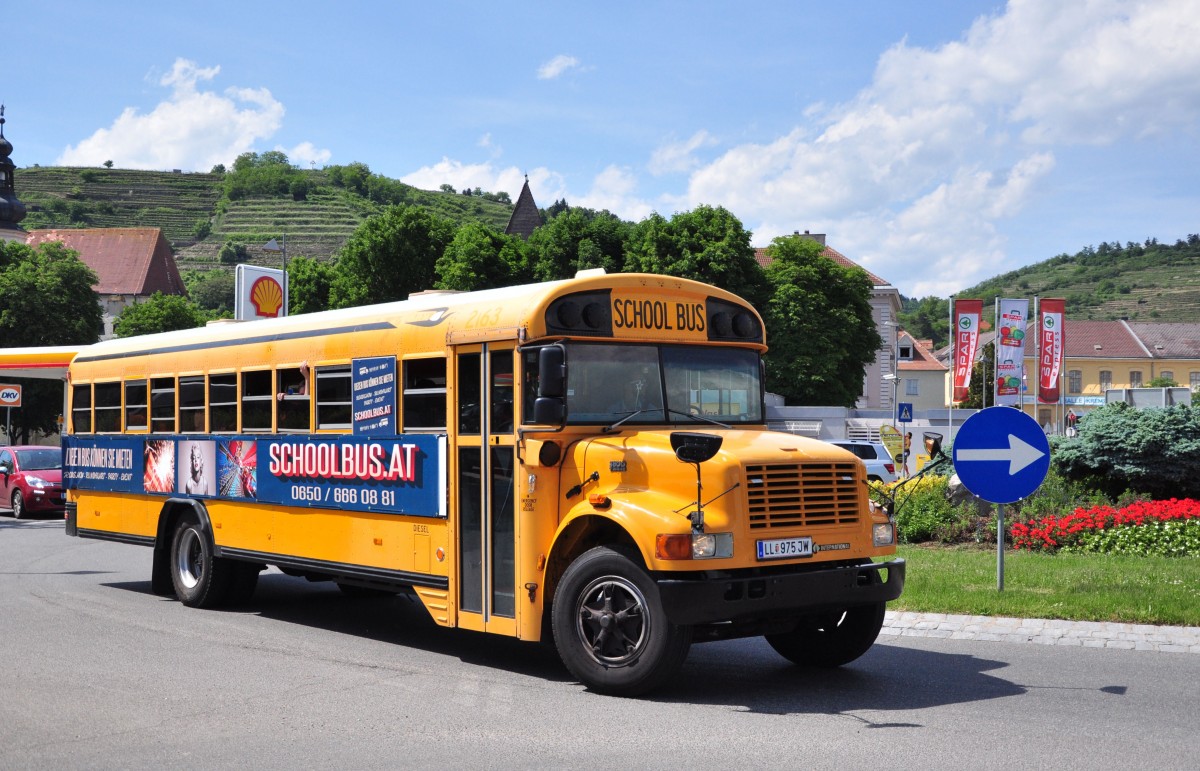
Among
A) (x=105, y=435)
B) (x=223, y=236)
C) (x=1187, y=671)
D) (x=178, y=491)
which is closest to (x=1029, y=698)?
(x=1187, y=671)

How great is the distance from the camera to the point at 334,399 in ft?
34.5

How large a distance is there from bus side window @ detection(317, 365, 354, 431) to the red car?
691 inches

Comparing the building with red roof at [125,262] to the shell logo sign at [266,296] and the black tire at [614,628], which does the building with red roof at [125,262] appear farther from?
the black tire at [614,628]

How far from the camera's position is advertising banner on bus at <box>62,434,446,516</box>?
31.0 ft

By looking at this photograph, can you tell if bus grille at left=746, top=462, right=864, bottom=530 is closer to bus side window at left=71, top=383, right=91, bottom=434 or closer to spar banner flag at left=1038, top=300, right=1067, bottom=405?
bus side window at left=71, top=383, right=91, bottom=434

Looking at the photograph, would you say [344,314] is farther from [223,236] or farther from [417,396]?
[223,236]

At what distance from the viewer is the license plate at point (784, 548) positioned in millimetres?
7625

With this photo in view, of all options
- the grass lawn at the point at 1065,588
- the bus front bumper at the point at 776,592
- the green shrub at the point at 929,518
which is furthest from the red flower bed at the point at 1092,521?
the bus front bumper at the point at 776,592

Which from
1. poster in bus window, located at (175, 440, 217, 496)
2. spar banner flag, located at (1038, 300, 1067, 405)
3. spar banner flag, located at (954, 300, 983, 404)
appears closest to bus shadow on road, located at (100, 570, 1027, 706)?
poster in bus window, located at (175, 440, 217, 496)

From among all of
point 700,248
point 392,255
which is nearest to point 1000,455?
point 700,248

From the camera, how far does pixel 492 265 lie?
203 ft

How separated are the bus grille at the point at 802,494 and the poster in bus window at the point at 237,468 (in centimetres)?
570

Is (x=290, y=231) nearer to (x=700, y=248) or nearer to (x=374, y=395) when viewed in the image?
(x=700, y=248)

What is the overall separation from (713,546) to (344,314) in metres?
4.61
